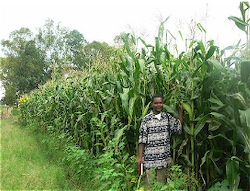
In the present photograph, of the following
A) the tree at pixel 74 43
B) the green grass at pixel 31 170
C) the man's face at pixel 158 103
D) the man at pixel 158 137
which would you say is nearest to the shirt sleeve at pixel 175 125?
the man at pixel 158 137

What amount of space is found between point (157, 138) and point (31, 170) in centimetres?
290

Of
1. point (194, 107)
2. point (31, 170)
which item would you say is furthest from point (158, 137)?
point (31, 170)

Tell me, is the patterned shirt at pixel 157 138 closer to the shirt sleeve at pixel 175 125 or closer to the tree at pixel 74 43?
the shirt sleeve at pixel 175 125

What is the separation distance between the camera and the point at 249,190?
3.00 metres

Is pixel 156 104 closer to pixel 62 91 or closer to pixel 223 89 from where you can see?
pixel 223 89

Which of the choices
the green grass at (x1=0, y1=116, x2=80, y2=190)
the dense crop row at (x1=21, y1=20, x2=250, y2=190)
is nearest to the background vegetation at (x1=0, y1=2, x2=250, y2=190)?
the dense crop row at (x1=21, y1=20, x2=250, y2=190)

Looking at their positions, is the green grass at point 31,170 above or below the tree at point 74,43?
below

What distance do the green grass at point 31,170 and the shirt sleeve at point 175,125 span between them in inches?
81.6

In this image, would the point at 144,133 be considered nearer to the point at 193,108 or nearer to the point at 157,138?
the point at 157,138

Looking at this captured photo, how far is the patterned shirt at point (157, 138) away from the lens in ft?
11.5

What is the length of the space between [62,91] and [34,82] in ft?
91.0

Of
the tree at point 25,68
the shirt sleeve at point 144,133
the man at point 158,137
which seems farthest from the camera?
the tree at point 25,68

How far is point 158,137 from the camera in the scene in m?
3.54

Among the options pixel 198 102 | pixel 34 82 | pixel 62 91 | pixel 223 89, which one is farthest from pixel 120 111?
pixel 34 82
